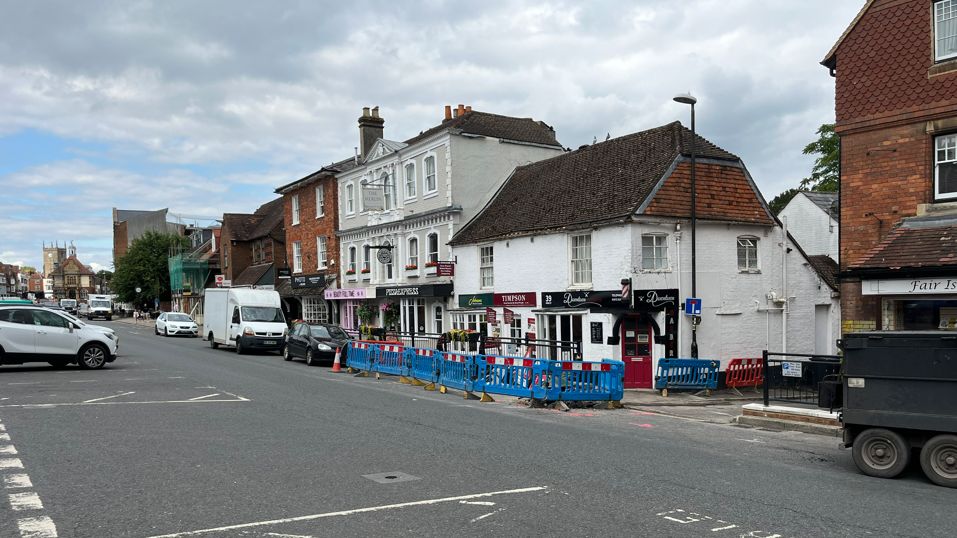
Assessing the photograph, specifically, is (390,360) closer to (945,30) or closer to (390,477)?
(390,477)

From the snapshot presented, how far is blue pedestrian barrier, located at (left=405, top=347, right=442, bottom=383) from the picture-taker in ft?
59.1

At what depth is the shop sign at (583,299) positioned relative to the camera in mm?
19797

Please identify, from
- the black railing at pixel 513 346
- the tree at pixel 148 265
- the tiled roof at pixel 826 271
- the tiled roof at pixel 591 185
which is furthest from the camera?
the tree at pixel 148 265

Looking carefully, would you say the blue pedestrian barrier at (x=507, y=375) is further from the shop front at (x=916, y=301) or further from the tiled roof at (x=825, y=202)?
the tiled roof at (x=825, y=202)

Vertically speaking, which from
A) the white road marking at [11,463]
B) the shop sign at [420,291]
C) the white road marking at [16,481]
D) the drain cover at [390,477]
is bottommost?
the drain cover at [390,477]

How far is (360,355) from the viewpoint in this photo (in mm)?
21656

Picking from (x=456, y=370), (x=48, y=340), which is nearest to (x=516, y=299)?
(x=456, y=370)

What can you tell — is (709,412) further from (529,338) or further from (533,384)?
(529,338)

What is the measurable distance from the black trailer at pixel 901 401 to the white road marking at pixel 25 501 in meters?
8.90

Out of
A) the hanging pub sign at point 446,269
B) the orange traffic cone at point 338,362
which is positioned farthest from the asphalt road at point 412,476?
the hanging pub sign at point 446,269

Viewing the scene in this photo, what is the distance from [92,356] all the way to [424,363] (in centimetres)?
910

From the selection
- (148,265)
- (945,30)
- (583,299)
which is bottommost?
(583,299)

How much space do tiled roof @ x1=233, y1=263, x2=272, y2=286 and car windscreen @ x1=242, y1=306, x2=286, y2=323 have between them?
700 inches

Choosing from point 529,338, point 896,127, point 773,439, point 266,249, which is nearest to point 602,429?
point 773,439
